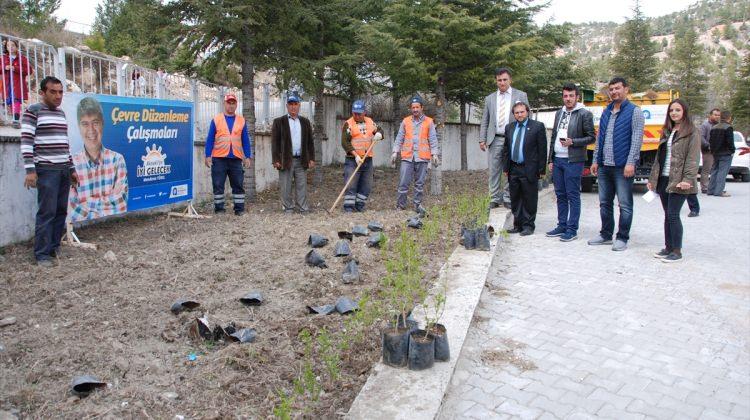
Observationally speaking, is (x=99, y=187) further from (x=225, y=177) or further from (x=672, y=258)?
(x=672, y=258)

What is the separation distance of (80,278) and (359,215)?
433cm

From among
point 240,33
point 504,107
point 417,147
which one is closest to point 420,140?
point 417,147

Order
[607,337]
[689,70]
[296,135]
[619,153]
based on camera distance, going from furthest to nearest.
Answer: [689,70], [296,135], [619,153], [607,337]

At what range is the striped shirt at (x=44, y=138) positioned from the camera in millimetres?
5387

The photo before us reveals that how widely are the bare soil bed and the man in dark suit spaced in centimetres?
183

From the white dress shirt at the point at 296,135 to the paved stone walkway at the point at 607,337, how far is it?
3.66 m

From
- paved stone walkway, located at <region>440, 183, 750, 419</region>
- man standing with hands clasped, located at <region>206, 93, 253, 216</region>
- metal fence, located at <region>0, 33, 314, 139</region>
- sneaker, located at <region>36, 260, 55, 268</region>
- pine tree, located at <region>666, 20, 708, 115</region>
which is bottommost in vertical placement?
paved stone walkway, located at <region>440, 183, 750, 419</region>

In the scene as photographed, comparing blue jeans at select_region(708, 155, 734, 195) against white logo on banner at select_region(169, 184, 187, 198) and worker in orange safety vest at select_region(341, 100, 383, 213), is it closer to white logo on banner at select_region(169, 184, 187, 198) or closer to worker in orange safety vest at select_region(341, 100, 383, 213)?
worker in orange safety vest at select_region(341, 100, 383, 213)

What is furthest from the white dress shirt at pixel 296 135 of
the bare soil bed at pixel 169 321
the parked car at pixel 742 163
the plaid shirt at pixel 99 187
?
A: the parked car at pixel 742 163

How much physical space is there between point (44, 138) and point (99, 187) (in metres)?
1.10

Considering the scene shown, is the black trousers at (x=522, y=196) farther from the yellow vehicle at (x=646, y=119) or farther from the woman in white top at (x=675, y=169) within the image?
the yellow vehicle at (x=646, y=119)

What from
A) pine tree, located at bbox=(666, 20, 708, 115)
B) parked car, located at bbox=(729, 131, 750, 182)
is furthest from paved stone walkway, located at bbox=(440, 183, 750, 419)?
pine tree, located at bbox=(666, 20, 708, 115)

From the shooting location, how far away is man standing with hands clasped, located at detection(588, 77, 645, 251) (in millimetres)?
6504

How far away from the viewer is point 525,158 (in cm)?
743
